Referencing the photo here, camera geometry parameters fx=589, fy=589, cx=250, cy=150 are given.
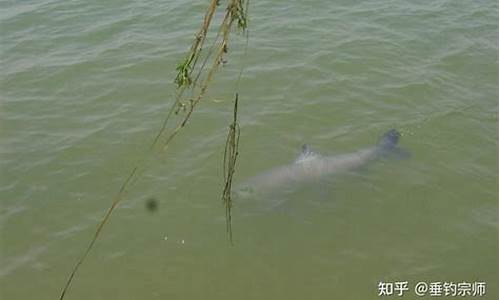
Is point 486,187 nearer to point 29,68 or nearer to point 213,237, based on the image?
point 213,237

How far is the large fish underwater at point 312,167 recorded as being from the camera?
7535mm

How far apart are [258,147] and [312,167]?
36.5 inches

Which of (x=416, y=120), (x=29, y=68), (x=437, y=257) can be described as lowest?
(x=437, y=257)

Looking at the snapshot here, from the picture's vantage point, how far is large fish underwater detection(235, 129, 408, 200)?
754 cm

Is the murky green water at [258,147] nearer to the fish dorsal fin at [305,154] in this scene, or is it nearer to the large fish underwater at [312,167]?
the large fish underwater at [312,167]

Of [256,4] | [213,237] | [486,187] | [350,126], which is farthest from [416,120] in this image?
[256,4]

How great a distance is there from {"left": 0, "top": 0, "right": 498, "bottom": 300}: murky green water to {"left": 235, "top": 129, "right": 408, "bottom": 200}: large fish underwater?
15 centimetres

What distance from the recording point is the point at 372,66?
991cm

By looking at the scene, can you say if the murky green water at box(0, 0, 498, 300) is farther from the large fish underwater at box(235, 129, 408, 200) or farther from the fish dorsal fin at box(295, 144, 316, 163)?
the fish dorsal fin at box(295, 144, 316, 163)

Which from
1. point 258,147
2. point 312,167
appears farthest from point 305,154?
point 258,147

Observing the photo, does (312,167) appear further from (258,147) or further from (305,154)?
(258,147)

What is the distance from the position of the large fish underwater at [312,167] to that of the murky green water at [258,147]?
15 centimetres

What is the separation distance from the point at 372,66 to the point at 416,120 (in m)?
1.66

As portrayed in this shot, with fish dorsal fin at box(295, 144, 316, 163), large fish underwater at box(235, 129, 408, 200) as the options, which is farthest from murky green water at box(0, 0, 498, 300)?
fish dorsal fin at box(295, 144, 316, 163)
